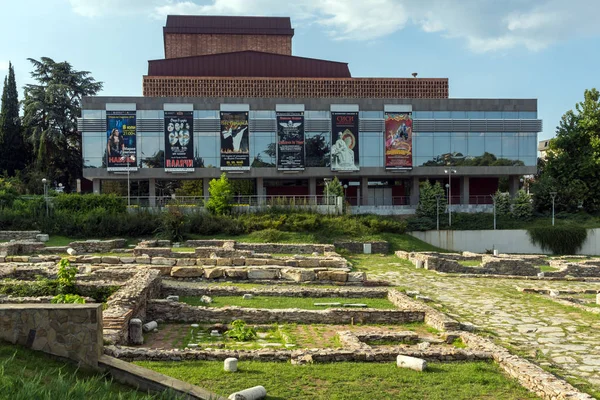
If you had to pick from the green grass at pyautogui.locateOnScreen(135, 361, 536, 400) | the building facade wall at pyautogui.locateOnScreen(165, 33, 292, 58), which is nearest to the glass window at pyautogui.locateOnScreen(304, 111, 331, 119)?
the building facade wall at pyautogui.locateOnScreen(165, 33, 292, 58)

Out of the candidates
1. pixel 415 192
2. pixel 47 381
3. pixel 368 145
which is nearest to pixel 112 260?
pixel 47 381

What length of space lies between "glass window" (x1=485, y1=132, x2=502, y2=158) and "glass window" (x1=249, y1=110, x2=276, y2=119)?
19.2 metres

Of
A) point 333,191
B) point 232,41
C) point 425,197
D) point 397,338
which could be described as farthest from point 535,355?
point 232,41

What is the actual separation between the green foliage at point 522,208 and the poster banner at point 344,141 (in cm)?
1314

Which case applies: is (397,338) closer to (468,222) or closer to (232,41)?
(468,222)

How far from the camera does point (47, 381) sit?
6.06 meters

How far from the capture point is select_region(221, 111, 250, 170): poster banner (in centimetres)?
4622

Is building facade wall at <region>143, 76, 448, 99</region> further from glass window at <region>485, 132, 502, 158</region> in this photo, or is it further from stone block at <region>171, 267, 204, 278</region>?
stone block at <region>171, 267, 204, 278</region>

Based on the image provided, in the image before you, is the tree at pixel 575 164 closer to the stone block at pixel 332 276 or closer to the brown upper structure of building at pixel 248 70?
the brown upper structure of building at pixel 248 70

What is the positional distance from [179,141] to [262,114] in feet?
24.3

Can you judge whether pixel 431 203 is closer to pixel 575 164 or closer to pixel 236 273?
pixel 575 164

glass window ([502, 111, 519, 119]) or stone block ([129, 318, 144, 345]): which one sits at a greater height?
glass window ([502, 111, 519, 119])

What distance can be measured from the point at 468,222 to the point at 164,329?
34.1 meters

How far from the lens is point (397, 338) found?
10.6 m
